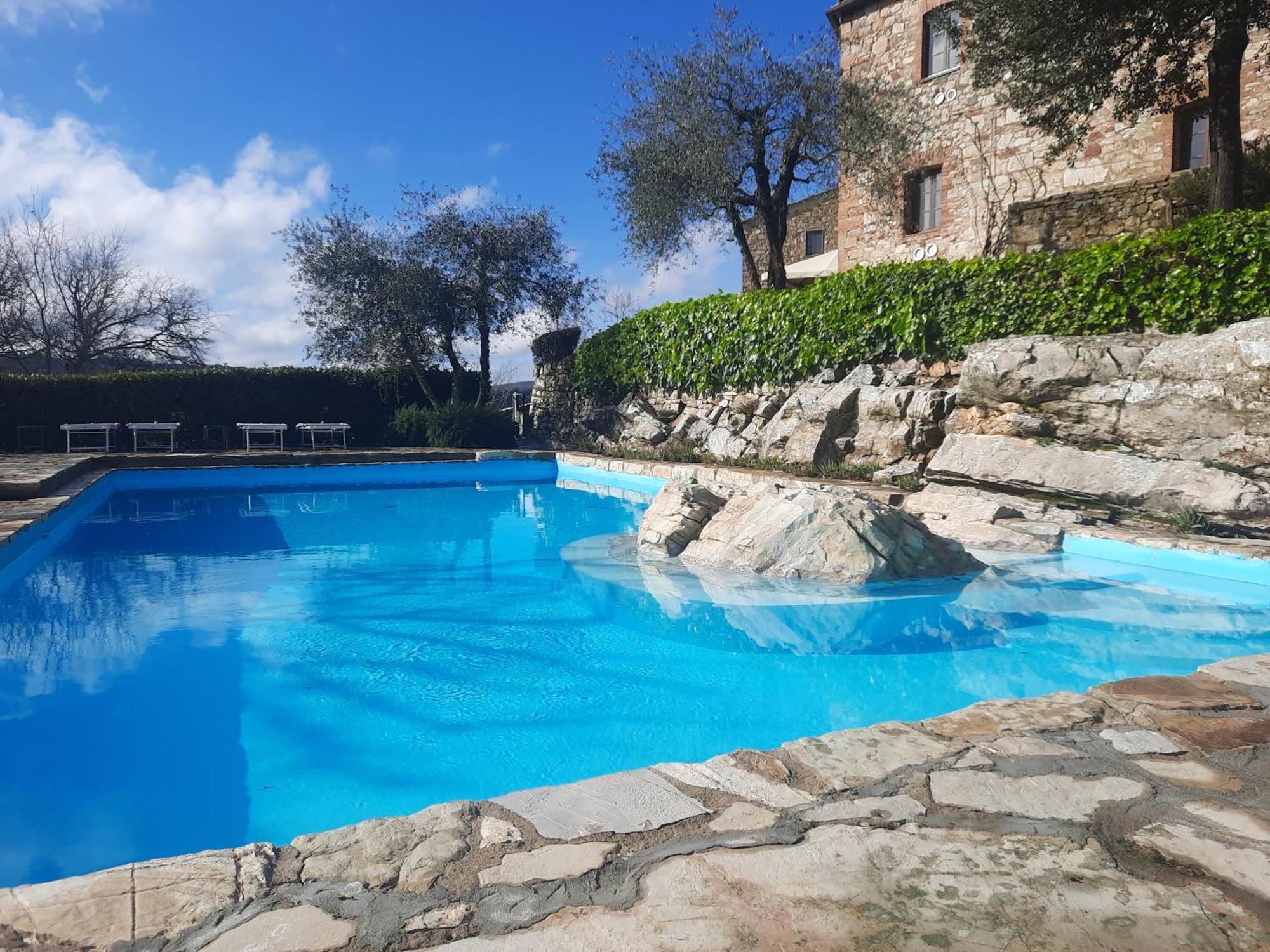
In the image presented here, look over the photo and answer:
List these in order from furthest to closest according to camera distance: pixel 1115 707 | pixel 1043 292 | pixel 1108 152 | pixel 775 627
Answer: pixel 1108 152 < pixel 1043 292 < pixel 775 627 < pixel 1115 707

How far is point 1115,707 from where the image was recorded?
2770 millimetres

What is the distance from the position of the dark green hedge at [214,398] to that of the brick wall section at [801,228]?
10887 mm

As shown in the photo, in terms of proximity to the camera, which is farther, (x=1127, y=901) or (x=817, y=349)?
(x=817, y=349)

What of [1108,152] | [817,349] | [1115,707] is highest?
[1108,152]

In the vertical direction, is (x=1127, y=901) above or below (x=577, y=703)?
above

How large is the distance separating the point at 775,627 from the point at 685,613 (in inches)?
26.3

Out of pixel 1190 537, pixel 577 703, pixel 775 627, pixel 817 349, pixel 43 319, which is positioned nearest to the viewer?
pixel 577 703

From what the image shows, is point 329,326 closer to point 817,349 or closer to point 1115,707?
point 817,349

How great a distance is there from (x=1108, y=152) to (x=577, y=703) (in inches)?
541

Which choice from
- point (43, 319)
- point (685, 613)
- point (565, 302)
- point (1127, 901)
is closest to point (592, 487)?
point (565, 302)

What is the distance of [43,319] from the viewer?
2353 cm

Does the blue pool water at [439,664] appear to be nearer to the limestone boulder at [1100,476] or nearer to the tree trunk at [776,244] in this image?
the limestone boulder at [1100,476]

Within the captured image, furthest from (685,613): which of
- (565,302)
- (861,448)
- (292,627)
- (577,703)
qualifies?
(565,302)

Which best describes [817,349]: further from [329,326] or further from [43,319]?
[43,319]
